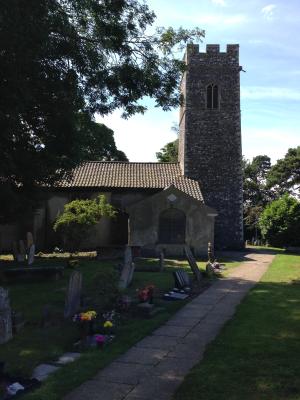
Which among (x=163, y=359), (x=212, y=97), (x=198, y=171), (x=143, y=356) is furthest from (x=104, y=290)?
(x=212, y=97)

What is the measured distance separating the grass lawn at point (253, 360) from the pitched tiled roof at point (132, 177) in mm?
20121

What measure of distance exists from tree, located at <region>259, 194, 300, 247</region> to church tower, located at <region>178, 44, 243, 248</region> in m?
3.39

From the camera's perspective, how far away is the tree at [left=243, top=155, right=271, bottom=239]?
5948cm

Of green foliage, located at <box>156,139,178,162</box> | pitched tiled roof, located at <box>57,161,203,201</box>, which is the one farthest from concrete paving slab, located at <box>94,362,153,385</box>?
green foliage, located at <box>156,139,178,162</box>

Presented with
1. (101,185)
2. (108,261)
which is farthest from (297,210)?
(108,261)

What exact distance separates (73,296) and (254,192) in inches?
2420

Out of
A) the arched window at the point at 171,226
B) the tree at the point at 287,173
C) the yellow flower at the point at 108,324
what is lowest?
the yellow flower at the point at 108,324

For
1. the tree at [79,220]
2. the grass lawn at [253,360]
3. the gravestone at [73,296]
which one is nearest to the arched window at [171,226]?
the tree at [79,220]

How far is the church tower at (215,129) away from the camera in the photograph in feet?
116

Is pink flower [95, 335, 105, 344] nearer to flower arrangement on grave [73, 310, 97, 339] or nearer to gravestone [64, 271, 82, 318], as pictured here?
flower arrangement on grave [73, 310, 97, 339]

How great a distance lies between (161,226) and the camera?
28.7m

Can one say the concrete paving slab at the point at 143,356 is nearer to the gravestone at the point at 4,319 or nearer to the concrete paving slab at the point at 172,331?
the concrete paving slab at the point at 172,331

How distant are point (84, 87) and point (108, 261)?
10.6 meters

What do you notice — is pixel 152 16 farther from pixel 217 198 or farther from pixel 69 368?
pixel 217 198
